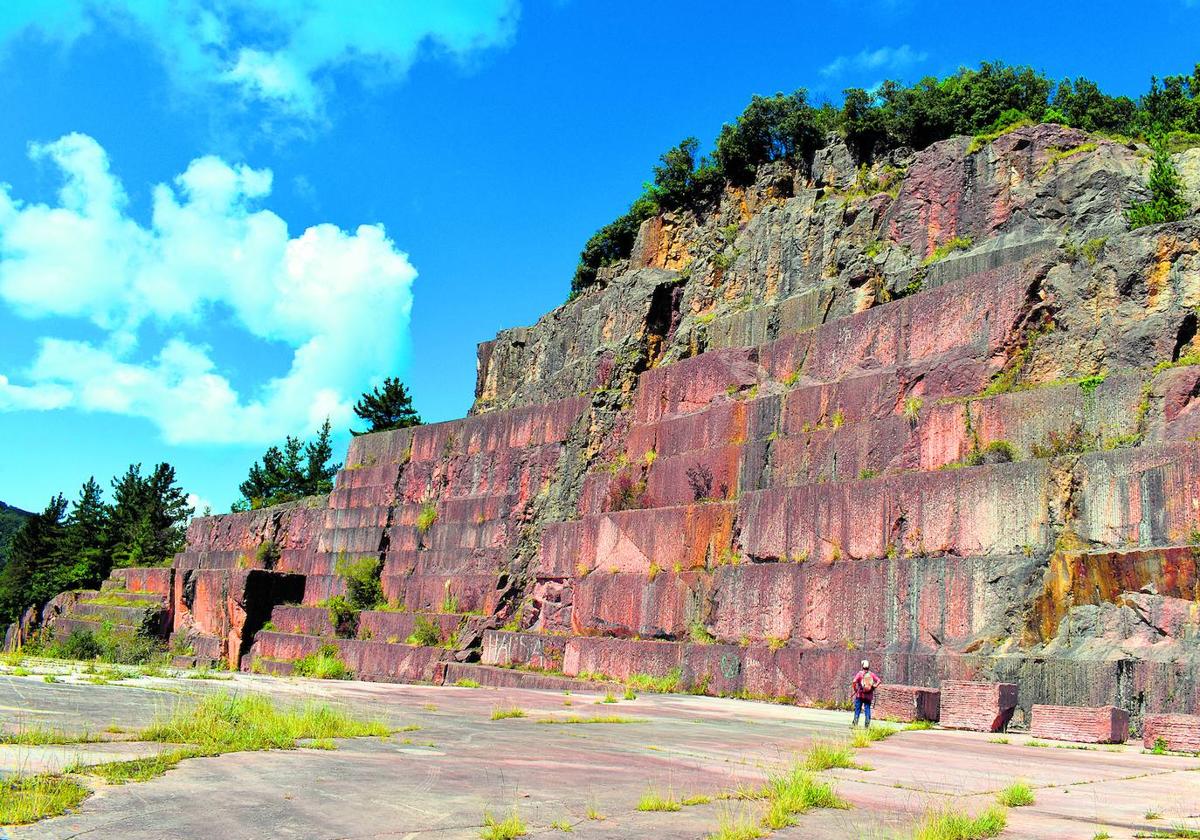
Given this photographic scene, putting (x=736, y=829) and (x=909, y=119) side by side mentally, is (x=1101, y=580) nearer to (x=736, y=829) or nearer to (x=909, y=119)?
(x=736, y=829)

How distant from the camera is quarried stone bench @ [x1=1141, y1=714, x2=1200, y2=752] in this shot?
36.2 ft

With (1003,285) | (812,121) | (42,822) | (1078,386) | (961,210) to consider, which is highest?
(812,121)

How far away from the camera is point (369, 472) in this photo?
119 ft

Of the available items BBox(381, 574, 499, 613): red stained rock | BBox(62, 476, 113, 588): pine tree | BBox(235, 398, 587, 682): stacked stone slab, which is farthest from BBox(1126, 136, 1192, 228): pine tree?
BBox(62, 476, 113, 588): pine tree

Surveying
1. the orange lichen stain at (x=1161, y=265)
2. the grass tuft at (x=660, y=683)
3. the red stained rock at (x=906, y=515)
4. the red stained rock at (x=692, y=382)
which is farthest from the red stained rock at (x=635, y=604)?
the orange lichen stain at (x=1161, y=265)

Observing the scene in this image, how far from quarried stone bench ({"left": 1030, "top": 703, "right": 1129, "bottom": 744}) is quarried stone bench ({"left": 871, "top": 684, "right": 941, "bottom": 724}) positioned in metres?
1.63

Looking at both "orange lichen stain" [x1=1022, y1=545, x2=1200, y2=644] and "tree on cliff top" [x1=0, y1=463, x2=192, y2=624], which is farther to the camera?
"tree on cliff top" [x1=0, y1=463, x2=192, y2=624]

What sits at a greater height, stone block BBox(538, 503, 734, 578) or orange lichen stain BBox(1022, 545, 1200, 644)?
stone block BBox(538, 503, 734, 578)

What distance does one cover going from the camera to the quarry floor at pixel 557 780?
5.94 metres

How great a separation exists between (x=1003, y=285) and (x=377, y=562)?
66.1 ft

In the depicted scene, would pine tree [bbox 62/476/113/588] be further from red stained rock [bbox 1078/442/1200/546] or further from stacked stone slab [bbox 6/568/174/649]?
red stained rock [bbox 1078/442/1200/546]

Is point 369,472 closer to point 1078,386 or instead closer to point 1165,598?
point 1078,386

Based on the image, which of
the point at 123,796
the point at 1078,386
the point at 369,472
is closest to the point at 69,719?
the point at 123,796

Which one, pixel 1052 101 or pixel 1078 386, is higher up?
pixel 1052 101
